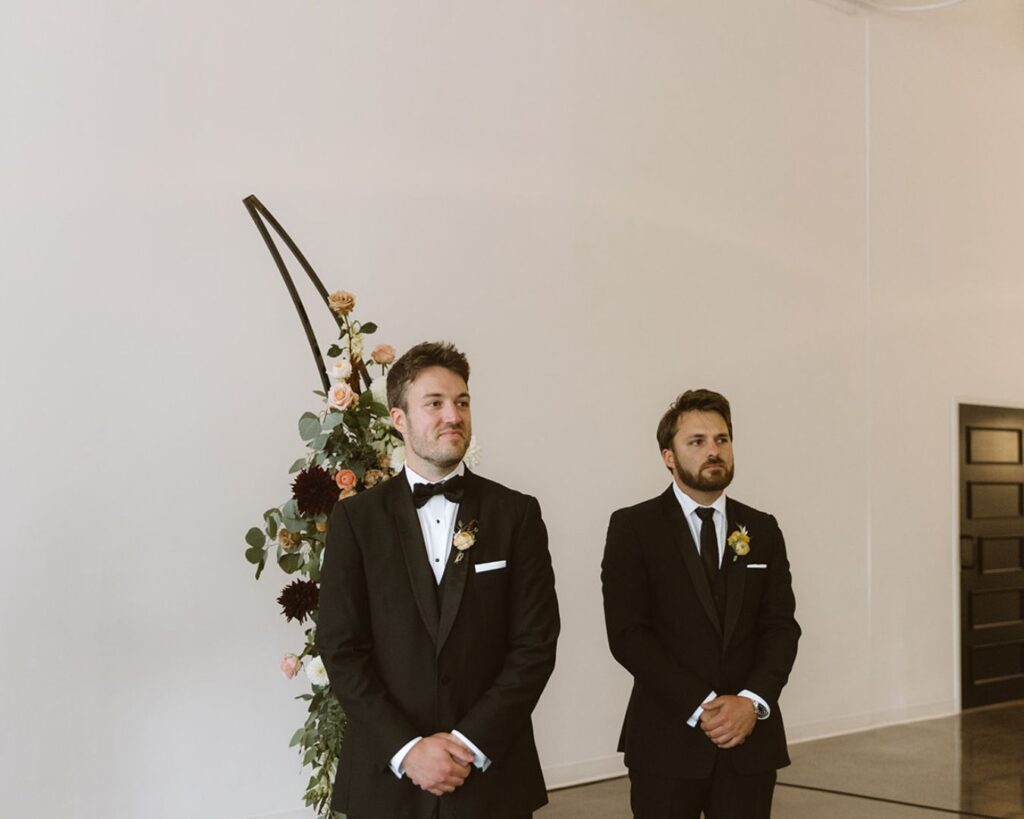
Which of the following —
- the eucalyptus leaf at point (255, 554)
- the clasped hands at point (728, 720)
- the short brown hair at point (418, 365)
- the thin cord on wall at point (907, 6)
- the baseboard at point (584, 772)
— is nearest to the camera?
the short brown hair at point (418, 365)

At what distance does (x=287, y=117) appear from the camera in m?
5.77

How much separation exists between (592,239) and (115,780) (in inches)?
142

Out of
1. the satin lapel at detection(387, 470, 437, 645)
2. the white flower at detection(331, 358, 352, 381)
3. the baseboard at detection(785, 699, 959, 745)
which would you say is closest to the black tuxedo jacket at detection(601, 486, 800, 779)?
the satin lapel at detection(387, 470, 437, 645)

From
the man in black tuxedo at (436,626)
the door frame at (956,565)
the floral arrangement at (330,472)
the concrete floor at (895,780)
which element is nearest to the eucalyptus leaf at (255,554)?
the floral arrangement at (330,472)

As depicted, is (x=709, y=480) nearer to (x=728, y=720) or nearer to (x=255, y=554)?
(x=728, y=720)

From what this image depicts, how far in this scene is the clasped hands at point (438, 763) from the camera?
2812mm

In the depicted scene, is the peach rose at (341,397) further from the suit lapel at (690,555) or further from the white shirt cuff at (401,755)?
the white shirt cuff at (401,755)

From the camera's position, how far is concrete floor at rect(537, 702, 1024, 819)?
6027 mm

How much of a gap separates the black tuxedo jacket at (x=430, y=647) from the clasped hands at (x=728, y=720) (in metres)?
0.62

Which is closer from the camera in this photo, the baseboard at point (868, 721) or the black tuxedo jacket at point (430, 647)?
the black tuxedo jacket at point (430, 647)

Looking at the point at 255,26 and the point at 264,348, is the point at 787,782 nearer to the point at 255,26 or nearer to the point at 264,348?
the point at 264,348

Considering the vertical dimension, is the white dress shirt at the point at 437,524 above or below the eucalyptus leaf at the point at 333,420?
below

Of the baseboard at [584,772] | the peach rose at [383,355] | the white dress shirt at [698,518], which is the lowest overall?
the baseboard at [584,772]

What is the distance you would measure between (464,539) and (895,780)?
14.9ft
